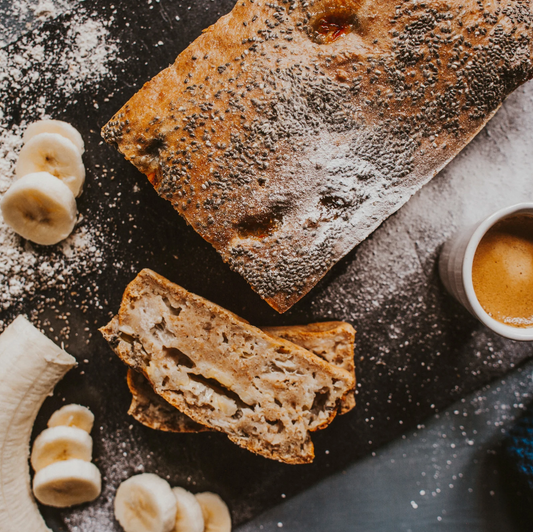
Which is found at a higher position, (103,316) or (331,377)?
(103,316)

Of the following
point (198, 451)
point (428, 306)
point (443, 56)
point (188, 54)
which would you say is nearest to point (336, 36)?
point (443, 56)

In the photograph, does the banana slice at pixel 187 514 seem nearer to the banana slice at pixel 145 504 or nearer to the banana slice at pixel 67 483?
the banana slice at pixel 145 504

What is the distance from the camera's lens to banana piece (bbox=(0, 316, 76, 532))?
1646mm

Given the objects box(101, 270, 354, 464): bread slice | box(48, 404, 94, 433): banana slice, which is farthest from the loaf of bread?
box(48, 404, 94, 433): banana slice

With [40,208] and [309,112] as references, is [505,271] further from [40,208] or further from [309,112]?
[40,208]

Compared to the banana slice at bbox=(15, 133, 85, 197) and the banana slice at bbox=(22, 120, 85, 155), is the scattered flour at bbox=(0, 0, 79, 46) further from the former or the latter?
the banana slice at bbox=(15, 133, 85, 197)

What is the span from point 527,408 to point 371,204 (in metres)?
1.26

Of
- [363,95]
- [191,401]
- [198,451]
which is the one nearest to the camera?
[363,95]

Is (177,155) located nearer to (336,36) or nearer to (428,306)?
(336,36)

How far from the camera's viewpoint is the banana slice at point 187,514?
175 cm

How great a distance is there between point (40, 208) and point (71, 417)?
0.87 meters

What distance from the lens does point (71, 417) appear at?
1.78 meters

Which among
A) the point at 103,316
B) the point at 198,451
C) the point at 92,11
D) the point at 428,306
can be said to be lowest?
the point at 428,306

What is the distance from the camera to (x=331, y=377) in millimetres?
1606
